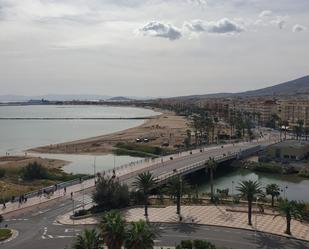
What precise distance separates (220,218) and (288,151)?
54.7 metres

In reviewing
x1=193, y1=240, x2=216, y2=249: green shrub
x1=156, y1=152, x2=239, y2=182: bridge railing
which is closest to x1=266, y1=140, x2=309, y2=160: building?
x1=156, y1=152, x2=239, y2=182: bridge railing

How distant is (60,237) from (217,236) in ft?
46.0

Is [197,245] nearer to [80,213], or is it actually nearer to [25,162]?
[80,213]

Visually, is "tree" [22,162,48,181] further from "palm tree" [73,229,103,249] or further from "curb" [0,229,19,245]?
"palm tree" [73,229,103,249]

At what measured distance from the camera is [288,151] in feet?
331

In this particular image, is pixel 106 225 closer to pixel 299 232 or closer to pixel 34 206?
pixel 299 232

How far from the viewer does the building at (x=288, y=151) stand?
100625 millimetres

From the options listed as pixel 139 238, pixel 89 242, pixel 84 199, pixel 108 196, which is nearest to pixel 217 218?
pixel 108 196

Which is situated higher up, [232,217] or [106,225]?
[106,225]

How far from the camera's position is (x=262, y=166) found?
307 feet

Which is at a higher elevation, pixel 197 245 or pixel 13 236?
pixel 197 245

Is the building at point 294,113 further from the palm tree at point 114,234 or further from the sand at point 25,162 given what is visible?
the palm tree at point 114,234

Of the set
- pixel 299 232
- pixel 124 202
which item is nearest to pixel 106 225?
pixel 299 232

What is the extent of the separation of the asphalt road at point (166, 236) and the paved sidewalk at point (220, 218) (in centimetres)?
151
